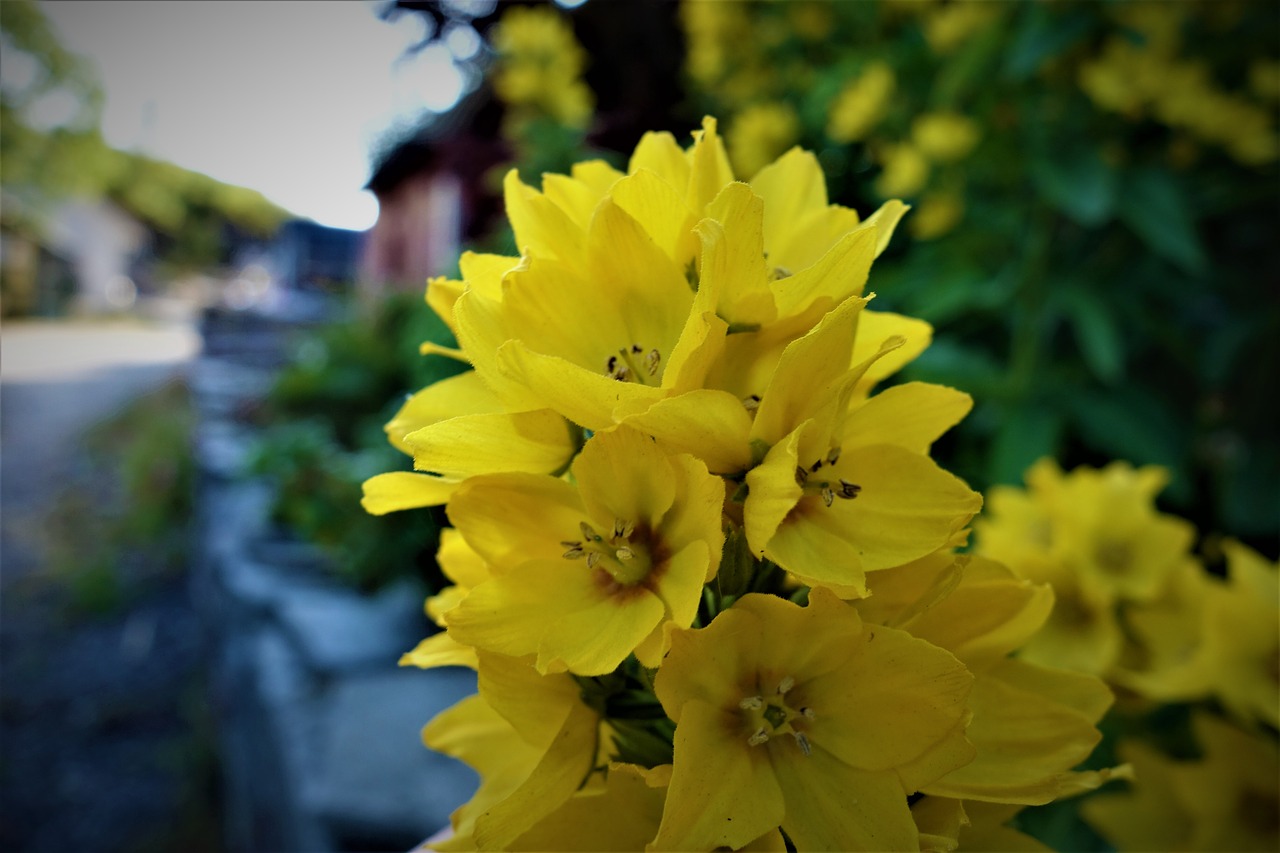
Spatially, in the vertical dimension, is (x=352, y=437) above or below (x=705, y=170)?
below

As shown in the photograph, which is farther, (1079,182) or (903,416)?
(1079,182)

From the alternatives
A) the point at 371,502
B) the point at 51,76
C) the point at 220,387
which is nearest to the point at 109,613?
the point at 51,76

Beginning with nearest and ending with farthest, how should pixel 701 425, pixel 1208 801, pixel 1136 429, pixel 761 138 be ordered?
pixel 701 425 → pixel 1208 801 → pixel 1136 429 → pixel 761 138

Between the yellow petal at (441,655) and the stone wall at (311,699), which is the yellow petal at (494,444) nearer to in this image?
the yellow petal at (441,655)

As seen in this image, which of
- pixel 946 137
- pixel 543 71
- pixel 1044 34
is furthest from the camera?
pixel 543 71

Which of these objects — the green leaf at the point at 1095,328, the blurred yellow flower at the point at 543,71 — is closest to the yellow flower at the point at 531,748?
the green leaf at the point at 1095,328

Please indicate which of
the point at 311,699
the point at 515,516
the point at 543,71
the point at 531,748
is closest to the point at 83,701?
the point at 311,699

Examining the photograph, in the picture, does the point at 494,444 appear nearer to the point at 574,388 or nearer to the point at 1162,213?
the point at 574,388

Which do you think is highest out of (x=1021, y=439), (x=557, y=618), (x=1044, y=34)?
(x=1044, y=34)
